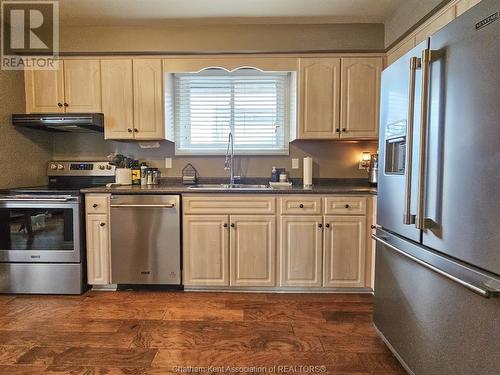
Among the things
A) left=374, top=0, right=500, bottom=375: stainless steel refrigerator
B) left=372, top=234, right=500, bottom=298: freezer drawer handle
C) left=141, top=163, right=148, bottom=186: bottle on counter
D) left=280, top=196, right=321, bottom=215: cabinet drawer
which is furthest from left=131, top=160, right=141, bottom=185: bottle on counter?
left=372, top=234, right=500, bottom=298: freezer drawer handle

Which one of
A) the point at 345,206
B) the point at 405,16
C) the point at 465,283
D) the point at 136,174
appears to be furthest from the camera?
the point at 136,174

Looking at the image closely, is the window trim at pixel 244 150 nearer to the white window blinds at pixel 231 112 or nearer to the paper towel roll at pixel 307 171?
the white window blinds at pixel 231 112

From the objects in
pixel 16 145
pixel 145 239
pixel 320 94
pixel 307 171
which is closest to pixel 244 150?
pixel 307 171

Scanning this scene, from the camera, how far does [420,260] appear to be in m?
1.35

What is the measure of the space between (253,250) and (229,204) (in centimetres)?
44

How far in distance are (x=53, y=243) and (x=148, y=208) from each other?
2.84 feet

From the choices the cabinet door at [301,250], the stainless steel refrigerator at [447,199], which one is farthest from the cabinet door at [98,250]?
the stainless steel refrigerator at [447,199]

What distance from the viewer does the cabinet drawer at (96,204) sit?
8.52 feet

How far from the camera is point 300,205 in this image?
2541 millimetres

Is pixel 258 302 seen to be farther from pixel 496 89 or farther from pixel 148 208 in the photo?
pixel 496 89

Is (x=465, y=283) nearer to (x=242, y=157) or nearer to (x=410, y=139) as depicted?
(x=410, y=139)

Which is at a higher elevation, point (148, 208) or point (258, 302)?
point (148, 208)

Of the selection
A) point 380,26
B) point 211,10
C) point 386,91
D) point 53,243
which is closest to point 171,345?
point 53,243

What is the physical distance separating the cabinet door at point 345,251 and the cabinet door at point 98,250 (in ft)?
6.19
